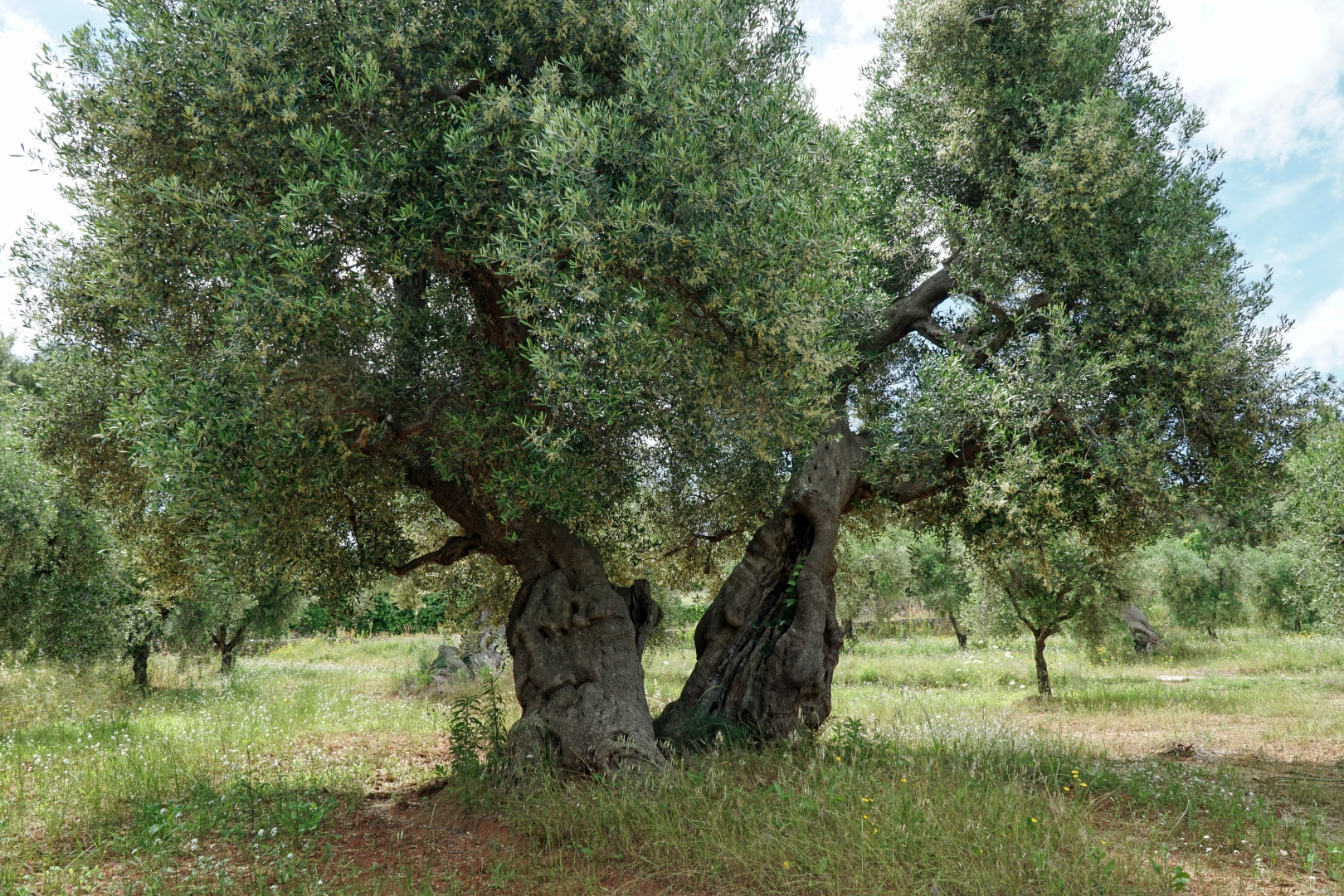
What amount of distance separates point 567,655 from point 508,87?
21.1 feet

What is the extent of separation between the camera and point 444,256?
7770 millimetres

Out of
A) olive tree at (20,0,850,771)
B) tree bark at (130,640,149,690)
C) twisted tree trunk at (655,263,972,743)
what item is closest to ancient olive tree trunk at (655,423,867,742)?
twisted tree trunk at (655,263,972,743)

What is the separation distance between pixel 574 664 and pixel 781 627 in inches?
120

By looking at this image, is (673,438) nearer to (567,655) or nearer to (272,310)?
(567,655)

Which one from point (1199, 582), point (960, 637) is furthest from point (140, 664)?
point (1199, 582)

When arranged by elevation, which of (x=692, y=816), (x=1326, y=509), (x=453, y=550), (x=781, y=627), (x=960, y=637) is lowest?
(x=960, y=637)

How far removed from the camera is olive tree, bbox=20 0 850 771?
6.67 meters

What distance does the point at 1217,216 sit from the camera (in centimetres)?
1112

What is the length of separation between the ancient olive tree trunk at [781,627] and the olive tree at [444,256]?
158 cm

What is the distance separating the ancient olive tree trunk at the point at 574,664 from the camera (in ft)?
27.9

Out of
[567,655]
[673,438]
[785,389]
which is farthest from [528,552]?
[785,389]

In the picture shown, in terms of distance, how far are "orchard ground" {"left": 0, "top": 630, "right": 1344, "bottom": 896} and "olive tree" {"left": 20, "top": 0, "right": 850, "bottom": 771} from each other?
136 cm

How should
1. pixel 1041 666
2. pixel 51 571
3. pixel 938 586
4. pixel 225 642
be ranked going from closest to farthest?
pixel 51 571
pixel 1041 666
pixel 225 642
pixel 938 586

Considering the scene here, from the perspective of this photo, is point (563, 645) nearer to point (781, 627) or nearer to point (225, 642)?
point (781, 627)
